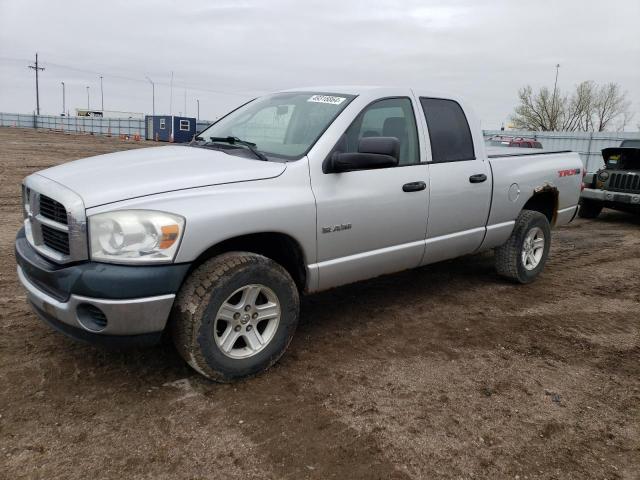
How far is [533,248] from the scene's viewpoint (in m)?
5.74

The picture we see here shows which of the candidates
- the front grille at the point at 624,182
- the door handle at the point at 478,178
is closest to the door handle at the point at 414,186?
the door handle at the point at 478,178

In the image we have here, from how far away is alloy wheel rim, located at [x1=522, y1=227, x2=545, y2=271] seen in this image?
557cm

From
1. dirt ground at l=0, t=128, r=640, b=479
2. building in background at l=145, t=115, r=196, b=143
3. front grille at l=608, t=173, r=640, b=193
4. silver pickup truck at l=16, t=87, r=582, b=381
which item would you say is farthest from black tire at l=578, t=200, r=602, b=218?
building in background at l=145, t=115, r=196, b=143

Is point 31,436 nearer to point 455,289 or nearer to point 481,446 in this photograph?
point 481,446

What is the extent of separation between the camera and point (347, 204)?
144 inches

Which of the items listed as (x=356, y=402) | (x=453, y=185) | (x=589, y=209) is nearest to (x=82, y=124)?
(x=589, y=209)

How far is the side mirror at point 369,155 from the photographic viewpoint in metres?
3.47

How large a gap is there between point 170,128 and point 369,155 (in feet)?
145

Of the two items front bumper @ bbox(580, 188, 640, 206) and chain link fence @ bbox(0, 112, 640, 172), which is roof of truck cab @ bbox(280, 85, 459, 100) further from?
chain link fence @ bbox(0, 112, 640, 172)

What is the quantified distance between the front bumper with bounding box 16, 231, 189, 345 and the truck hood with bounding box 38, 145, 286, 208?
395 millimetres

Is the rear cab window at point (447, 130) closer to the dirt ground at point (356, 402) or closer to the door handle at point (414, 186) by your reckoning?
the door handle at point (414, 186)

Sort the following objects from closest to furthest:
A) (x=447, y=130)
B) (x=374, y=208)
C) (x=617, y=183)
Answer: (x=374, y=208) → (x=447, y=130) → (x=617, y=183)

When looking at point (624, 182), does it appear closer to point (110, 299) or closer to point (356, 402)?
point (356, 402)

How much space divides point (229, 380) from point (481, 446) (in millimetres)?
1483
